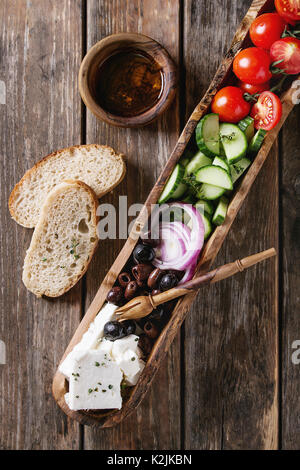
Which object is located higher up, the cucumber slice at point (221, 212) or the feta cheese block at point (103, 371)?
the cucumber slice at point (221, 212)

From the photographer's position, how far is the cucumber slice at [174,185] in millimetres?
1109

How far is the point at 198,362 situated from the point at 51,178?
753 mm

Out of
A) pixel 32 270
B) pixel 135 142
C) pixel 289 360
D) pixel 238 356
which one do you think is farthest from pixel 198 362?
pixel 135 142

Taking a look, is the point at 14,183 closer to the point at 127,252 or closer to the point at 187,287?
the point at 127,252

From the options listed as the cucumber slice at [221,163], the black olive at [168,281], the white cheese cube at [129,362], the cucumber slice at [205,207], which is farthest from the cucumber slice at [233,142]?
the white cheese cube at [129,362]

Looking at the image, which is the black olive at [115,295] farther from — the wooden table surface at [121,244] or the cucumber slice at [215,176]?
the cucumber slice at [215,176]

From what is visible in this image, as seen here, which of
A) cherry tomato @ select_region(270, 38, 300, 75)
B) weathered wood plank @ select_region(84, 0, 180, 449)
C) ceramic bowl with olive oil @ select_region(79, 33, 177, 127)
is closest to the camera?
cherry tomato @ select_region(270, 38, 300, 75)

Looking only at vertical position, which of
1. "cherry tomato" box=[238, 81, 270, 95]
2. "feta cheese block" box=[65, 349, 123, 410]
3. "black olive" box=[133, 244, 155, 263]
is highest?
"cherry tomato" box=[238, 81, 270, 95]

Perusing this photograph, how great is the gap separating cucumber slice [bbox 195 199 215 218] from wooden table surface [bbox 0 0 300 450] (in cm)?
23

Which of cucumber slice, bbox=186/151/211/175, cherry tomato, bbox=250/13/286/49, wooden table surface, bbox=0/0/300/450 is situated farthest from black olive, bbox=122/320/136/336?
cherry tomato, bbox=250/13/286/49

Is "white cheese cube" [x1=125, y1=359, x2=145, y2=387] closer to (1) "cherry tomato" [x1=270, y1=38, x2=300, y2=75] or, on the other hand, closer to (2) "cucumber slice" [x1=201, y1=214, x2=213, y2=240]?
(2) "cucumber slice" [x1=201, y1=214, x2=213, y2=240]

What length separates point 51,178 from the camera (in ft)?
4.25

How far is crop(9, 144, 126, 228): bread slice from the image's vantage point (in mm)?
1277

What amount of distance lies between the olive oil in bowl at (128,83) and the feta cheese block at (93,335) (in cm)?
59
